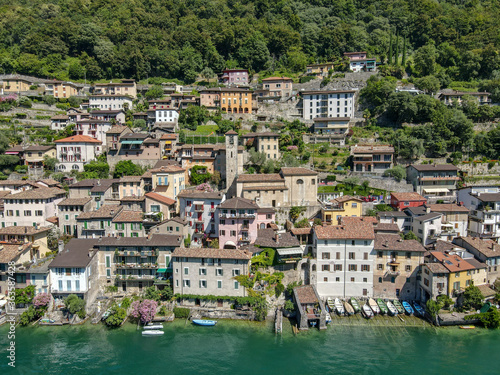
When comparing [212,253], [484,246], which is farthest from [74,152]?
[484,246]

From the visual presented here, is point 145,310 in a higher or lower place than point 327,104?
lower

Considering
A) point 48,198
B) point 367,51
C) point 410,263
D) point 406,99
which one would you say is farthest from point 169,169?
point 367,51

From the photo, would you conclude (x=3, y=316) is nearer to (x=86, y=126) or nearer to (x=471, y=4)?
(x=86, y=126)

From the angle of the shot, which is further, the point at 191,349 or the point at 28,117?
the point at 28,117

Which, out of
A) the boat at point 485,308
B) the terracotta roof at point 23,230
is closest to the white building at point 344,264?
the boat at point 485,308

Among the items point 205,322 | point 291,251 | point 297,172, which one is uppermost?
point 297,172

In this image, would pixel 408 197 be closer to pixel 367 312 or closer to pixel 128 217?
pixel 367 312
